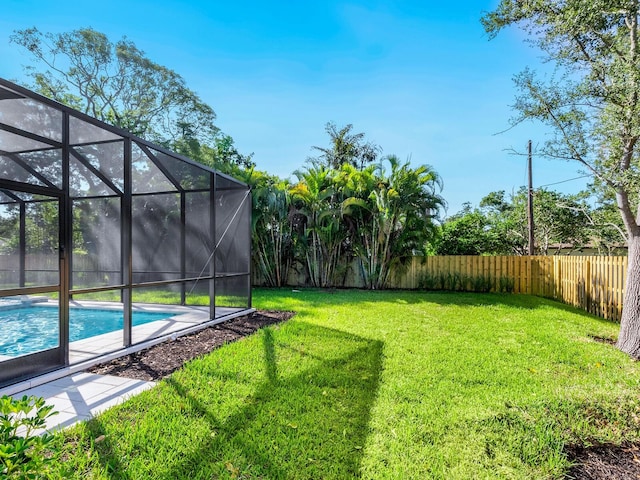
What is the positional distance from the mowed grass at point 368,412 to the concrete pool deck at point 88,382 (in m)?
0.27

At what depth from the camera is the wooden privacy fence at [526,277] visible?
777 centimetres

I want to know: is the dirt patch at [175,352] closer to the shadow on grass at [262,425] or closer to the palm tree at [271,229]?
the shadow on grass at [262,425]

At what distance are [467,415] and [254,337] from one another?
3063mm

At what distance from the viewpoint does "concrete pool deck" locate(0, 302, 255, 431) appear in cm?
279

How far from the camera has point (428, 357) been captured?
417 cm

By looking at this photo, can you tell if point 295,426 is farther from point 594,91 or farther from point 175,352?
point 594,91

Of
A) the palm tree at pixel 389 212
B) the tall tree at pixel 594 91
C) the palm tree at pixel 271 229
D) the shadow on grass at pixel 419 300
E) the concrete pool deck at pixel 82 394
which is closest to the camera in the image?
the concrete pool deck at pixel 82 394

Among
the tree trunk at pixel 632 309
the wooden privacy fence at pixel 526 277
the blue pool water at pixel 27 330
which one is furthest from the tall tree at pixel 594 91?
the blue pool water at pixel 27 330

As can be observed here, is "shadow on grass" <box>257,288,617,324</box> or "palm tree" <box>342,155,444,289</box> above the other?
"palm tree" <box>342,155,444,289</box>

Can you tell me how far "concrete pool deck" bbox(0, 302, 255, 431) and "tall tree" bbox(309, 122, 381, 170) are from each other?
13.7 metres

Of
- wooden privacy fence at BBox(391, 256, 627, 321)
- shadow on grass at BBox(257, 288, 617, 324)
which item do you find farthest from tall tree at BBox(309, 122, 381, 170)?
shadow on grass at BBox(257, 288, 617, 324)

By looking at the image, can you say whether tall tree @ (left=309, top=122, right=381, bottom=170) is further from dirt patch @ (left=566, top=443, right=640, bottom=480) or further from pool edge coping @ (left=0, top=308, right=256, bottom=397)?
dirt patch @ (left=566, top=443, right=640, bottom=480)

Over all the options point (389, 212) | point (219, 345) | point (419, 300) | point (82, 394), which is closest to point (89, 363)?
point (82, 394)

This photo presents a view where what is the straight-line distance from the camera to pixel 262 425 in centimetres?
254
